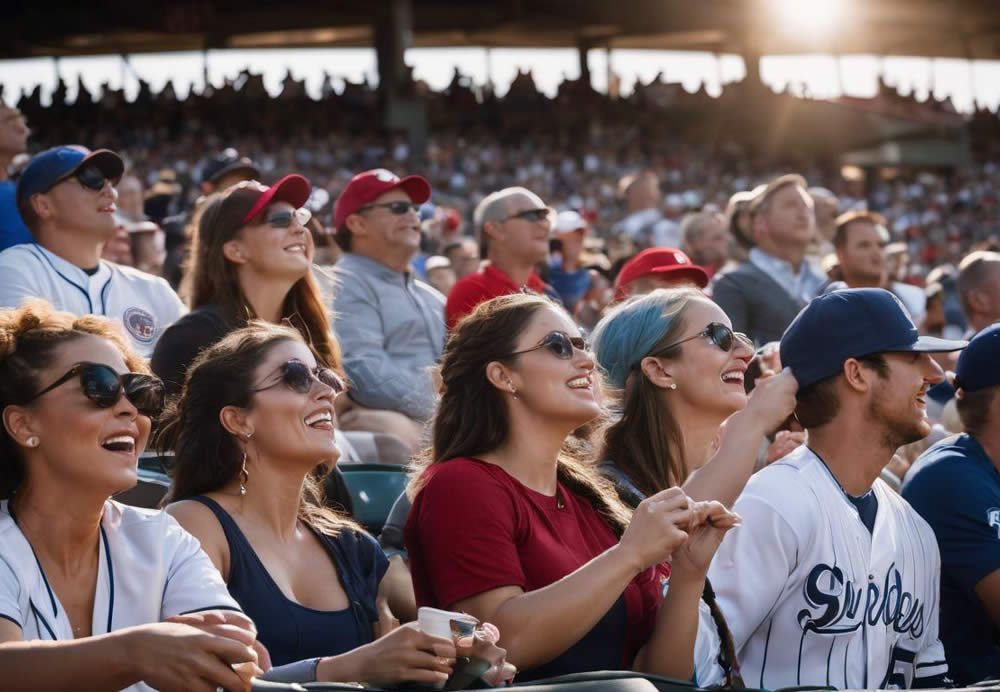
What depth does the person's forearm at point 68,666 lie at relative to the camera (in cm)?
239

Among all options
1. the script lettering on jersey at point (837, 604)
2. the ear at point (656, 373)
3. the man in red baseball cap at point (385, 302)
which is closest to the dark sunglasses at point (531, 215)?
the man in red baseball cap at point (385, 302)

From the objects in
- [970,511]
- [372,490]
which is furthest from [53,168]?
[970,511]

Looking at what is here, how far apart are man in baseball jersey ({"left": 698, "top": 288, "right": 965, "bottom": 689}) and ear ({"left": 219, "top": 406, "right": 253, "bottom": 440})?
1.23m

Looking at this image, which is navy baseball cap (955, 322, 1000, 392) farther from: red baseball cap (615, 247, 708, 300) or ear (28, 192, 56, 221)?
ear (28, 192, 56, 221)

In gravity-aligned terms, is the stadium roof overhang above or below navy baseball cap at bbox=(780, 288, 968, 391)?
above

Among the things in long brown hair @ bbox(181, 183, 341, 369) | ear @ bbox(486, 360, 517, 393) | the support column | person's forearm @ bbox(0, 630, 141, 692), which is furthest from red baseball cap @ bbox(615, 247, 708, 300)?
the support column

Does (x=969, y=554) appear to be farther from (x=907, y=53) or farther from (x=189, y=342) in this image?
(x=907, y=53)

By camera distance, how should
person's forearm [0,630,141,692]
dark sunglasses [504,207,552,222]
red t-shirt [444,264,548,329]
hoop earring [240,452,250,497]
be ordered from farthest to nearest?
dark sunglasses [504,207,552,222] → red t-shirt [444,264,548,329] → hoop earring [240,452,250,497] → person's forearm [0,630,141,692]

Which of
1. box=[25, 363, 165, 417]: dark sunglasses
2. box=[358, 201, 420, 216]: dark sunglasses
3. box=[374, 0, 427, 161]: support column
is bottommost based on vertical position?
box=[25, 363, 165, 417]: dark sunglasses

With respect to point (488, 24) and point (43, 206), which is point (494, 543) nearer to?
point (43, 206)

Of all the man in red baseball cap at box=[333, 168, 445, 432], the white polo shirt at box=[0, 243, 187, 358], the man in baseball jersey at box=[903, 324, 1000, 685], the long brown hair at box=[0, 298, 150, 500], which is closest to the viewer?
the long brown hair at box=[0, 298, 150, 500]

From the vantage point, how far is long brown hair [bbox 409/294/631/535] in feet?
11.4

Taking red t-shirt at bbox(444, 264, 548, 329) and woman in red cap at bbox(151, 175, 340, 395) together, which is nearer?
woman in red cap at bbox(151, 175, 340, 395)

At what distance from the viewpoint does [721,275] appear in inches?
272
